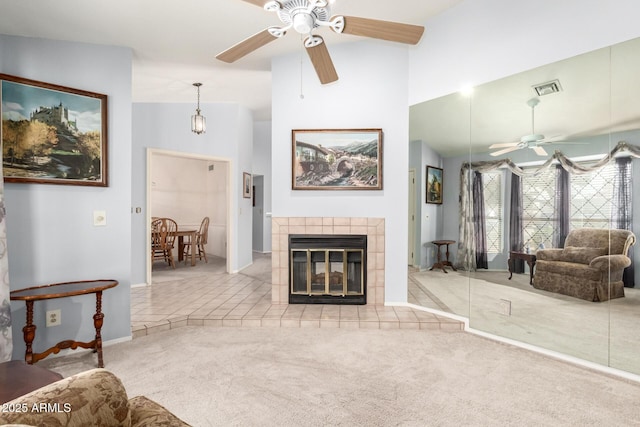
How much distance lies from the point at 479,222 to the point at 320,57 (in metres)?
2.06

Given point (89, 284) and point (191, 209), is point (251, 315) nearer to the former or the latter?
point (89, 284)

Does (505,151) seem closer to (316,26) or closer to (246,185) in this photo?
(316,26)

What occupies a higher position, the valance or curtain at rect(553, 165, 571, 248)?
Answer: the valance

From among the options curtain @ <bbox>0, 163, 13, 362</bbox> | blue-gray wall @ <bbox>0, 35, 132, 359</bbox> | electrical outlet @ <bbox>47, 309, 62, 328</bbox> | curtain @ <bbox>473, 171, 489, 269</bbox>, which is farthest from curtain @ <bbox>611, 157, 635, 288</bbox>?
electrical outlet @ <bbox>47, 309, 62, 328</bbox>

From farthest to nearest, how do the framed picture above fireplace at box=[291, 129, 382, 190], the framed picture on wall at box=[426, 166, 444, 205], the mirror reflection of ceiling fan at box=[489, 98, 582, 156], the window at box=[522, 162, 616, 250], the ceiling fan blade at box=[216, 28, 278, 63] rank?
the framed picture above fireplace at box=[291, 129, 382, 190]
the framed picture on wall at box=[426, 166, 444, 205]
the mirror reflection of ceiling fan at box=[489, 98, 582, 156]
the window at box=[522, 162, 616, 250]
the ceiling fan blade at box=[216, 28, 278, 63]

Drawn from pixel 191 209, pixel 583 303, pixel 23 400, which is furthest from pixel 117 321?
pixel 191 209

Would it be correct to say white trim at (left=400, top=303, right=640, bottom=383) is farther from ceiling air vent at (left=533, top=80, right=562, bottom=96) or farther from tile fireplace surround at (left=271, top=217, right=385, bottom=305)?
ceiling air vent at (left=533, top=80, right=562, bottom=96)

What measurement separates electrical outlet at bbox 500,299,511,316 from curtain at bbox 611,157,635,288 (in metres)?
0.84

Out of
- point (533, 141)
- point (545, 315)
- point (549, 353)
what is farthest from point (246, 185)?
point (549, 353)

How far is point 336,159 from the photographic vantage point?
3652 mm

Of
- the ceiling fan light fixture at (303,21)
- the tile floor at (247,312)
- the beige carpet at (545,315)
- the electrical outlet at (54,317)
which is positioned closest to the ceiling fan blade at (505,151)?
the beige carpet at (545,315)

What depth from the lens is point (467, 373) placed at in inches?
90.0

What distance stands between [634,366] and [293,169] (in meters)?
3.19

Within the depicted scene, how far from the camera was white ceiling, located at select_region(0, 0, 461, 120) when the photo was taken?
2424 millimetres
